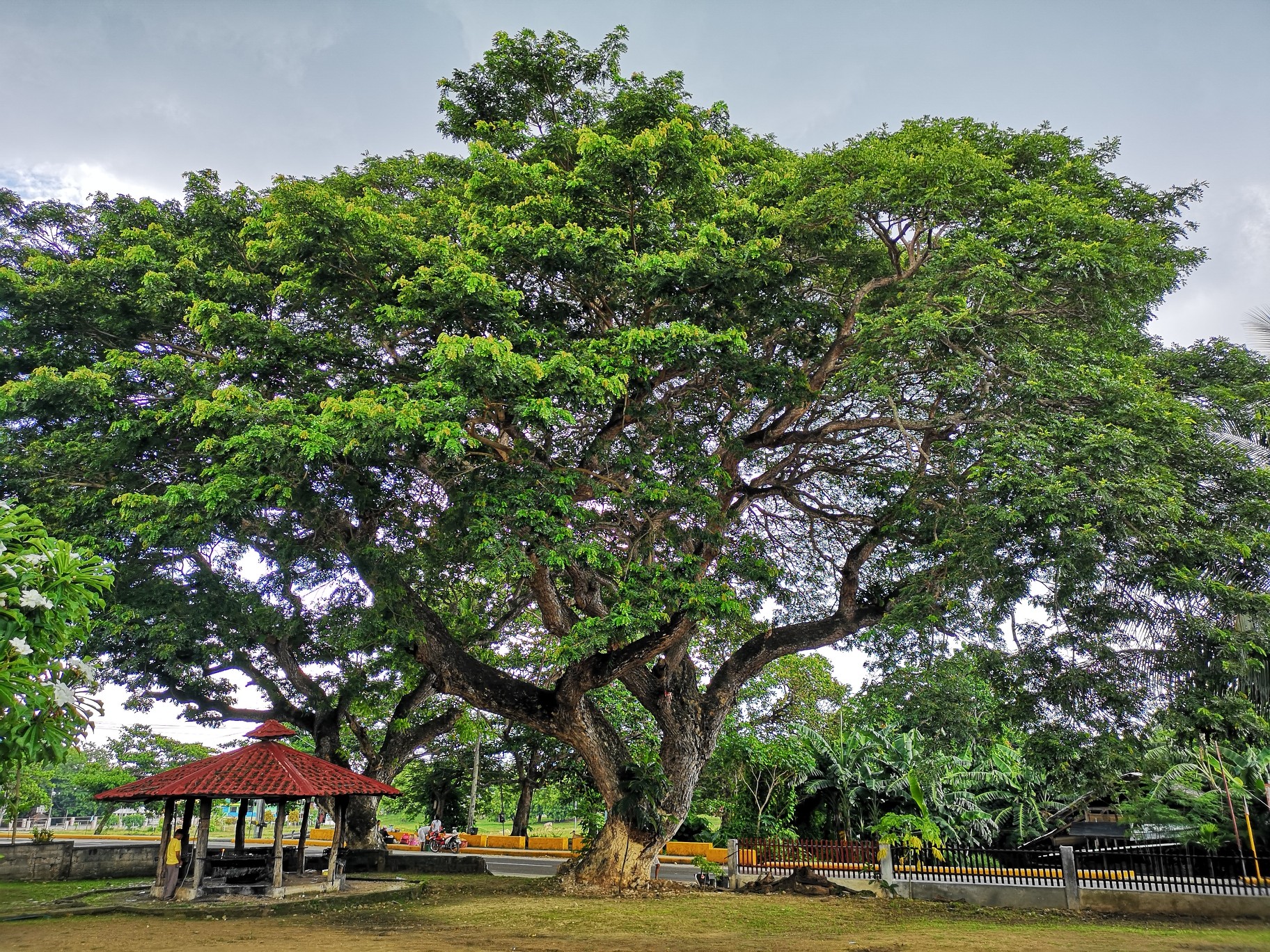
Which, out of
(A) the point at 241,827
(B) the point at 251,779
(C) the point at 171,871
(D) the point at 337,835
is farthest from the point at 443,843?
(B) the point at 251,779

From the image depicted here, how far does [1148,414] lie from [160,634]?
45.6 feet

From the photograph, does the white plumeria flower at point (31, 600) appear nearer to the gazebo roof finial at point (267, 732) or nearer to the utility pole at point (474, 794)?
the gazebo roof finial at point (267, 732)

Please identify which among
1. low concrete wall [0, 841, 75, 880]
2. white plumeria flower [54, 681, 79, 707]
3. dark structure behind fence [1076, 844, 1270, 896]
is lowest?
low concrete wall [0, 841, 75, 880]

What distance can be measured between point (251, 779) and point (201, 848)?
1.70m

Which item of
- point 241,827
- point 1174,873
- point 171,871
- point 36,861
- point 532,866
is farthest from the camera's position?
point 532,866

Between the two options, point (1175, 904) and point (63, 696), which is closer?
point (63, 696)

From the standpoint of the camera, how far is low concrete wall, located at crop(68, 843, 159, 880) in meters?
16.2

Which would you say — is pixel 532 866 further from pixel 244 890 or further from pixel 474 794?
pixel 244 890

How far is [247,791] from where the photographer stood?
1138 cm

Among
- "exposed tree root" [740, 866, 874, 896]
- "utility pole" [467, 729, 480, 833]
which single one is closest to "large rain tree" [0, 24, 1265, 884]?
"exposed tree root" [740, 866, 874, 896]

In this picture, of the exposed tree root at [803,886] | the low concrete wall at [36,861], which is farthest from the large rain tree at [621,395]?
the low concrete wall at [36,861]

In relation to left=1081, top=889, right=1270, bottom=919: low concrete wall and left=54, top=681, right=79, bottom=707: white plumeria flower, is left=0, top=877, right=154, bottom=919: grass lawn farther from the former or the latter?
left=1081, top=889, right=1270, bottom=919: low concrete wall

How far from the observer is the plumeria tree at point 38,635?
319 cm

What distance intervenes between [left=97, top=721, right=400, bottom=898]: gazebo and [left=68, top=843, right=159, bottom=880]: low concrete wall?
4700 mm
